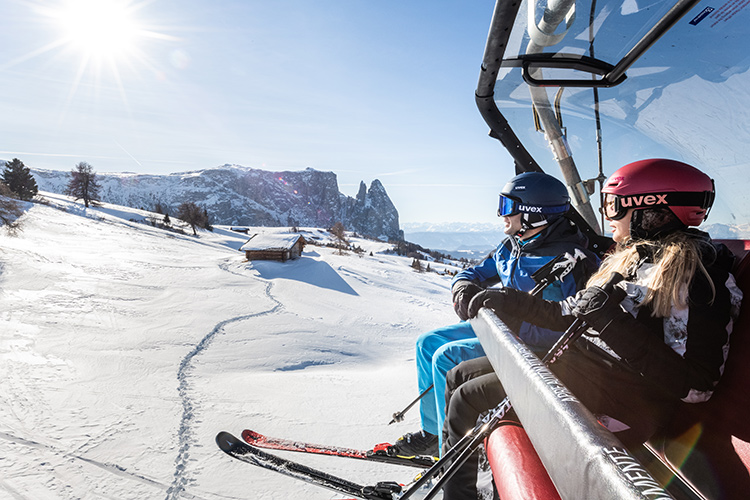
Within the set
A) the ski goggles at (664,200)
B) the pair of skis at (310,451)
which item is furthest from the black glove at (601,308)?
the pair of skis at (310,451)

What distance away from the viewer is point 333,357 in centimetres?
565

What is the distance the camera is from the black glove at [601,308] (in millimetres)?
1462

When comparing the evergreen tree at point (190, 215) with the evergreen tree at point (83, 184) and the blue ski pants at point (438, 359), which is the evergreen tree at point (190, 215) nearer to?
the evergreen tree at point (83, 184)

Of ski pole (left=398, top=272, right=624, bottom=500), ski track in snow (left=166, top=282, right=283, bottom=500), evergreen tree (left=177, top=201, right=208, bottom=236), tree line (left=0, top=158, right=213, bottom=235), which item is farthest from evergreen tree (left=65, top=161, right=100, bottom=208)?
ski pole (left=398, top=272, right=624, bottom=500)

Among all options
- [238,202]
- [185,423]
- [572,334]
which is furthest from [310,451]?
[238,202]

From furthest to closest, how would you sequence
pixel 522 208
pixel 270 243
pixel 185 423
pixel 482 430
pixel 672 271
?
pixel 270 243, pixel 185 423, pixel 522 208, pixel 482 430, pixel 672 271

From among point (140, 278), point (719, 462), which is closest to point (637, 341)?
point (719, 462)

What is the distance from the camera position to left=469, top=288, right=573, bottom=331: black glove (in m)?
1.89

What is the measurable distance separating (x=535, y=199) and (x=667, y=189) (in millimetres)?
897

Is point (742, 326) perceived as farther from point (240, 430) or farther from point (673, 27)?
point (240, 430)

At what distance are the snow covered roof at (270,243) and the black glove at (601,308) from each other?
1600 centimetres

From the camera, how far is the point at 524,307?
75.6 inches

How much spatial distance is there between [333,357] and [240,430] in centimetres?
264

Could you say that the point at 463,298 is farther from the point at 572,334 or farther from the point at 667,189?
the point at 667,189
